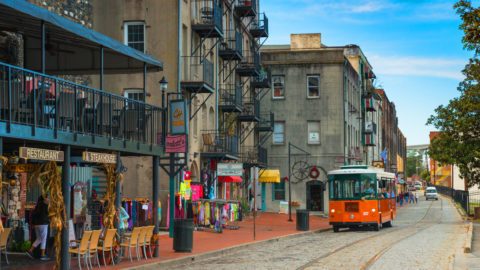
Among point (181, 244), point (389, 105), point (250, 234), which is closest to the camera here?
point (181, 244)

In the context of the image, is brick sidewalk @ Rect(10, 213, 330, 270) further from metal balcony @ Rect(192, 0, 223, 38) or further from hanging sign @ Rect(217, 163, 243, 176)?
metal balcony @ Rect(192, 0, 223, 38)

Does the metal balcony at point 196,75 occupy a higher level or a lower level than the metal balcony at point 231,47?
lower

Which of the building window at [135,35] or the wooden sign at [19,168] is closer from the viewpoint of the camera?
the wooden sign at [19,168]

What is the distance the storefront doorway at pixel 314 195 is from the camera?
53875 millimetres

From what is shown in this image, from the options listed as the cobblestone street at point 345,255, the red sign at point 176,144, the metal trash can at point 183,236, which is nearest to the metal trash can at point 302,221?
the cobblestone street at point 345,255

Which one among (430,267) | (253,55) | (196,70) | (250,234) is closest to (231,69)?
(253,55)

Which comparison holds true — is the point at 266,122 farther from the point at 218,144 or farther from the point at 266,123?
the point at 218,144

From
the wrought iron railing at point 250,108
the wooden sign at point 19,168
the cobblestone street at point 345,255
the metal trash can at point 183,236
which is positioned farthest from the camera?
the wrought iron railing at point 250,108

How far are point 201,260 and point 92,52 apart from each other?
6597 mm

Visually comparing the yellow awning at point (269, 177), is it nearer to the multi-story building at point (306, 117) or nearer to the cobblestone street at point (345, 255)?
the multi-story building at point (306, 117)

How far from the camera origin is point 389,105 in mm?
109125

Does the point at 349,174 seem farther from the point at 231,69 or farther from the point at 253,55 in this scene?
the point at 253,55

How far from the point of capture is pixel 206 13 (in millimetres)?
35125

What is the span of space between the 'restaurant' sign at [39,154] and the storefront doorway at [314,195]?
39833mm
